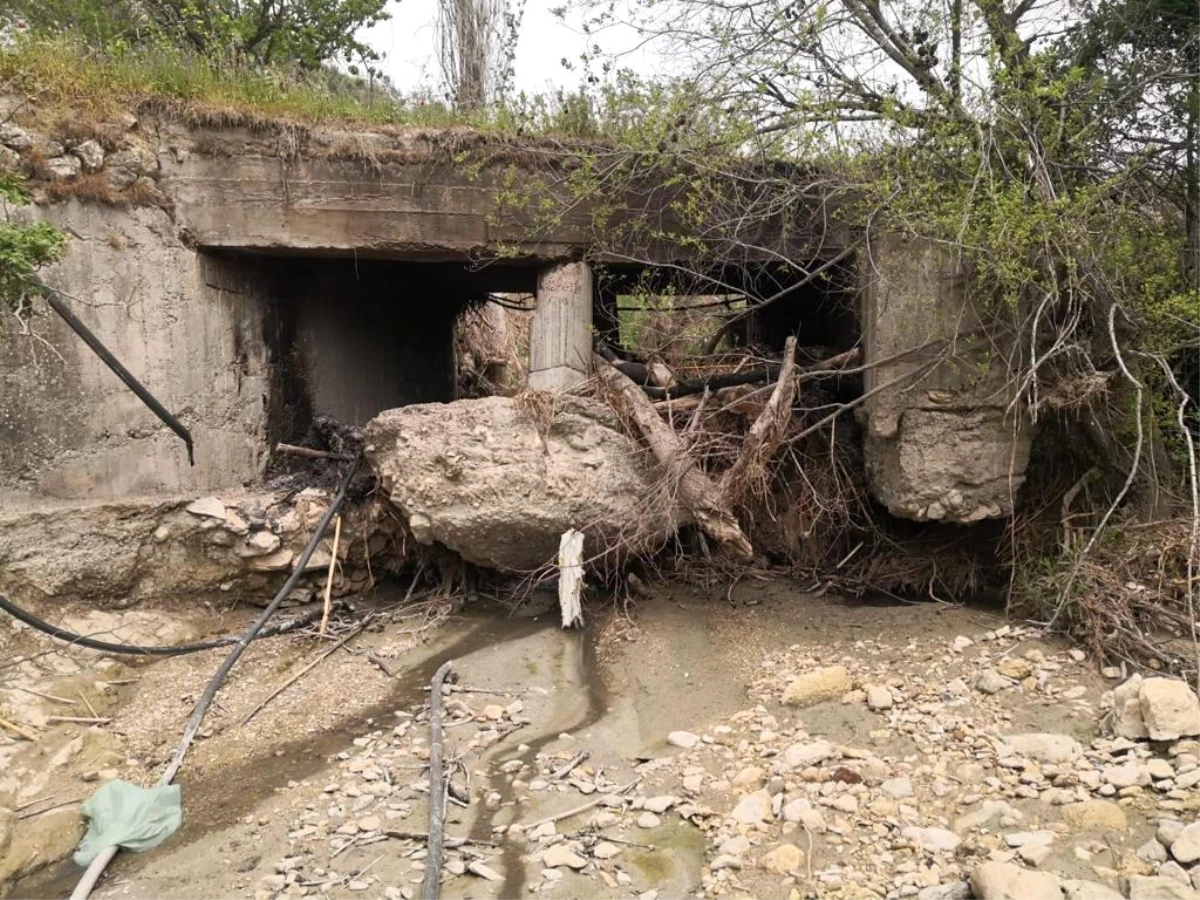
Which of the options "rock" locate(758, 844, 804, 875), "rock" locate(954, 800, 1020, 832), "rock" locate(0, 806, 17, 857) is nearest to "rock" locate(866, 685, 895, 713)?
"rock" locate(954, 800, 1020, 832)

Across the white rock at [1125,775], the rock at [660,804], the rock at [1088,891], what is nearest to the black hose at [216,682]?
the rock at [660,804]

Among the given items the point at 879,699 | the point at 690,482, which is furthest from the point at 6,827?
the point at 879,699

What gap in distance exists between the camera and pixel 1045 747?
A: 11.6ft

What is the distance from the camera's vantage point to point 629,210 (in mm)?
5609

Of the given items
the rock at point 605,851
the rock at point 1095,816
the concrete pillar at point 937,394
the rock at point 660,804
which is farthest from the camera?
the concrete pillar at point 937,394

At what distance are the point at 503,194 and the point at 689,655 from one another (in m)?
3.05

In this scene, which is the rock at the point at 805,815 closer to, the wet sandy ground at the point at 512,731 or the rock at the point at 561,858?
the wet sandy ground at the point at 512,731

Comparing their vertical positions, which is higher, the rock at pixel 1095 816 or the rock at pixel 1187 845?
the rock at pixel 1187 845

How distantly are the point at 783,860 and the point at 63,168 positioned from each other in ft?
17.4

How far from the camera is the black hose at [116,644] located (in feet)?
14.9

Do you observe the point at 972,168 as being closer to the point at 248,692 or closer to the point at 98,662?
the point at 248,692

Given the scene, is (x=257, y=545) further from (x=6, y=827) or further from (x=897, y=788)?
(x=897, y=788)

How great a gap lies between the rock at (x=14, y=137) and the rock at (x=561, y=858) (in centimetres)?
484

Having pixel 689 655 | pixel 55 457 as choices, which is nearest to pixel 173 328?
pixel 55 457
